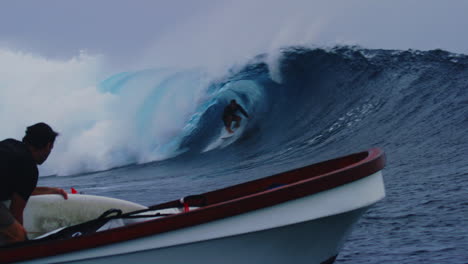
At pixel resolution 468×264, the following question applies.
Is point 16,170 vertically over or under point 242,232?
over

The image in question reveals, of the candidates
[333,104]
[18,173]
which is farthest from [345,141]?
[18,173]

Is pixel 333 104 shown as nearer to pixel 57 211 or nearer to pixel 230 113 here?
pixel 230 113

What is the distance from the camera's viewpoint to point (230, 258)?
13.3 ft

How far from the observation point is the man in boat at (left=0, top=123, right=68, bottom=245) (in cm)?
418

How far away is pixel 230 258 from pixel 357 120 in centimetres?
1340

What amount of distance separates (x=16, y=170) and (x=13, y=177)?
6 cm

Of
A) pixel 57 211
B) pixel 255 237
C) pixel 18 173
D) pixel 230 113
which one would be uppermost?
pixel 230 113

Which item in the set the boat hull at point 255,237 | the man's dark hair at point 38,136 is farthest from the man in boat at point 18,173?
the boat hull at point 255,237

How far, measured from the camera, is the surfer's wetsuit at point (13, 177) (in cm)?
418

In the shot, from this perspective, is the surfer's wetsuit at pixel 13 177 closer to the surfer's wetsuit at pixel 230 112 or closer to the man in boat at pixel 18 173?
the man in boat at pixel 18 173

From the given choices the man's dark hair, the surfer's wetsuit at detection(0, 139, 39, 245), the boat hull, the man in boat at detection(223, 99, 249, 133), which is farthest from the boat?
the man in boat at detection(223, 99, 249, 133)

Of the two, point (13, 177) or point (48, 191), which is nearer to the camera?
point (13, 177)

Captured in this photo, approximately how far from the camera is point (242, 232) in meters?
3.90

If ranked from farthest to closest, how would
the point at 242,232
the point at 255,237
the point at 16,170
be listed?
the point at 16,170 → the point at 255,237 → the point at 242,232
